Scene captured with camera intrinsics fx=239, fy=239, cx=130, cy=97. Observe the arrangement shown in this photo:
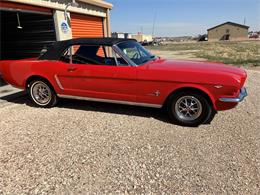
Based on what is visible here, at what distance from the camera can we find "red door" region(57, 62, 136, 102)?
4.55 m

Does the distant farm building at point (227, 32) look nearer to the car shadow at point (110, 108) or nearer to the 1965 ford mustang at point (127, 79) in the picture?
the car shadow at point (110, 108)

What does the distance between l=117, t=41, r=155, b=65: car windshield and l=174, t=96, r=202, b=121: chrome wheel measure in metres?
1.13

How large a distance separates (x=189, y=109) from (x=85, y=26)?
27.1ft

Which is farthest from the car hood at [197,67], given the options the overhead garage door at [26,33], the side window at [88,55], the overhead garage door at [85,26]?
the overhead garage door at [85,26]

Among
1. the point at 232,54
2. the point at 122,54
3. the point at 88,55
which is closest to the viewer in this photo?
the point at 122,54

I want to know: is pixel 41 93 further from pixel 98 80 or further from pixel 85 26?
pixel 85 26

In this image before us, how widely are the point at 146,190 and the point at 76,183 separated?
0.82m

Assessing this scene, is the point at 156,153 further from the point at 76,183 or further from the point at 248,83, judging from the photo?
the point at 248,83

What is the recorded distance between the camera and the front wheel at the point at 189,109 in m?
4.19

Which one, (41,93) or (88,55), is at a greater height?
(88,55)

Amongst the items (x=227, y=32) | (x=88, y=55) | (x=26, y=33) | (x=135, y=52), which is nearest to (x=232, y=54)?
(x=26, y=33)

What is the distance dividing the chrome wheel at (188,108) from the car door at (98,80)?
0.87 meters

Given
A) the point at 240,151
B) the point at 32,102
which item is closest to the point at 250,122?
the point at 240,151

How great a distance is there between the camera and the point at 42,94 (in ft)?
18.0
